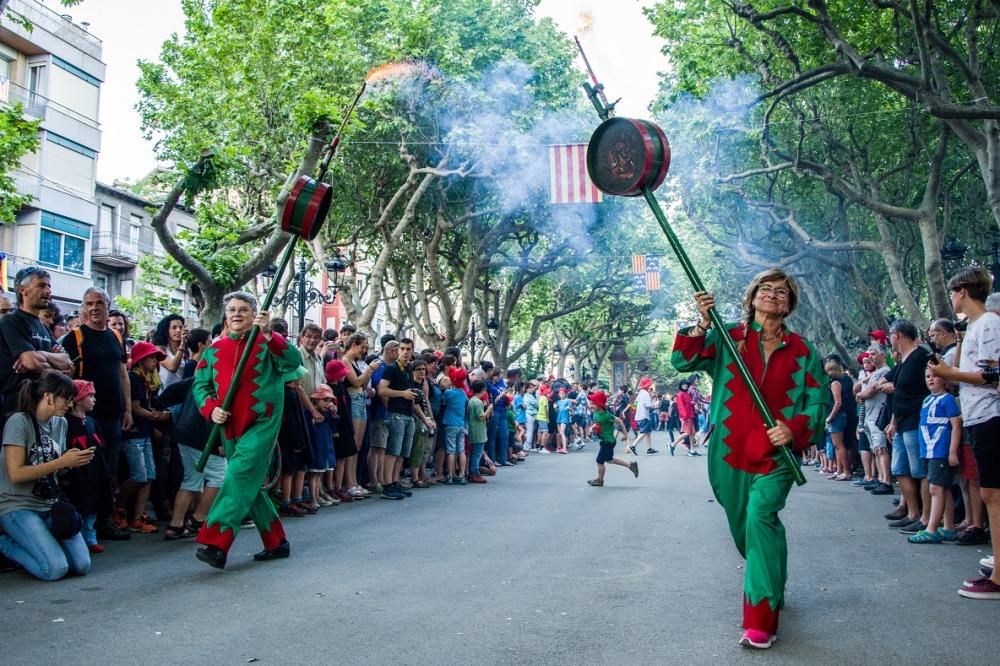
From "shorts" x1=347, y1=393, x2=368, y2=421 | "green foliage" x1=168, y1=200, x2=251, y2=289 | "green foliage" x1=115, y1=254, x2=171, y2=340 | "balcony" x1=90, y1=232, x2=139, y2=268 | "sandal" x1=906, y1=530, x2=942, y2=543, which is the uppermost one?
"balcony" x1=90, y1=232, x2=139, y2=268

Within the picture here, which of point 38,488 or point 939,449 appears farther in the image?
point 939,449

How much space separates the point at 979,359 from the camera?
6.47m

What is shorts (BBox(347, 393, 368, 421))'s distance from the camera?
12164 mm

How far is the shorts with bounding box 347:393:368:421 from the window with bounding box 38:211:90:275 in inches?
949

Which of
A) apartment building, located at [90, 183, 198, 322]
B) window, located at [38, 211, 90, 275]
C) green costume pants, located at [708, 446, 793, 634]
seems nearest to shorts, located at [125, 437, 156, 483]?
green costume pants, located at [708, 446, 793, 634]

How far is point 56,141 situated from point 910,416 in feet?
100

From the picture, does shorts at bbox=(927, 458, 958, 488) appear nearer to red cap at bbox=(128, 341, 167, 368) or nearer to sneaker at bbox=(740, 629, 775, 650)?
sneaker at bbox=(740, 629, 775, 650)

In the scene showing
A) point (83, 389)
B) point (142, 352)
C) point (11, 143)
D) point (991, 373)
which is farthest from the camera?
point (11, 143)

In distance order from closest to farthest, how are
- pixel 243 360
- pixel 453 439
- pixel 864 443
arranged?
pixel 243 360 < pixel 453 439 < pixel 864 443

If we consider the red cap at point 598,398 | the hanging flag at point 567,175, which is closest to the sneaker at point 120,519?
the red cap at point 598,398

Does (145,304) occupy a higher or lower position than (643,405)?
higher

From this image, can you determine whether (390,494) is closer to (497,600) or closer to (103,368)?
(103,368)

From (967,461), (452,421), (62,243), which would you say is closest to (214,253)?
(452,421)

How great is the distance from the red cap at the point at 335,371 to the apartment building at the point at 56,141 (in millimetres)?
23081
